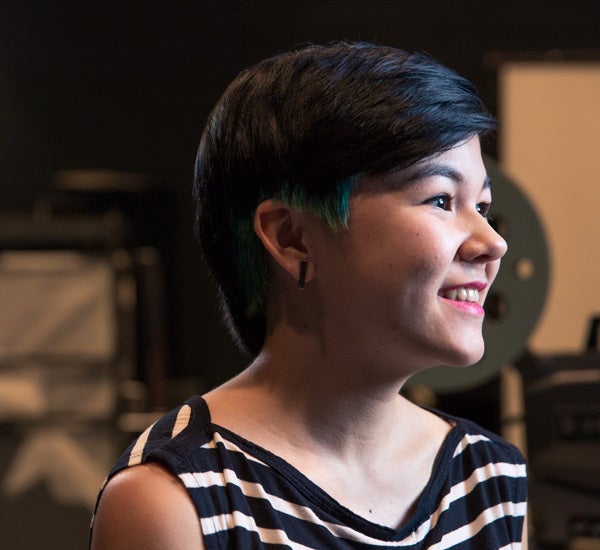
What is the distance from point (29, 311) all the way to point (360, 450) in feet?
7.18

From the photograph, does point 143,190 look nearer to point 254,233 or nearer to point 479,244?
point 254,233

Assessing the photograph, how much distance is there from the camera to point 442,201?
3.18 feet

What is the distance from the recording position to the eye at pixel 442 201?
0.96m

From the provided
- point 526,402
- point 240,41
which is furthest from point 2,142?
point 526,402

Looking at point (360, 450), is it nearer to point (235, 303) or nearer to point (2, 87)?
point (235, 303)

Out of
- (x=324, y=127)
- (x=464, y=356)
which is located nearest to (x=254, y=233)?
(x=324, y=127)

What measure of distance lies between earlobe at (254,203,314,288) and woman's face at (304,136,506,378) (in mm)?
19

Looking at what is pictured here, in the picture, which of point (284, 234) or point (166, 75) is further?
point (166, 75)

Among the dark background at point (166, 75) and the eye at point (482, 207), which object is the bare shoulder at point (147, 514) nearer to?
the eye at point (482, 207)

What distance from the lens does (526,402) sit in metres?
2.00

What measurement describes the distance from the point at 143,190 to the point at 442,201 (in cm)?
265

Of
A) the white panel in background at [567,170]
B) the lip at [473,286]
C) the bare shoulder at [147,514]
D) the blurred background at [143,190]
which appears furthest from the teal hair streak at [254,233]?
the white panel in background at [567,170]

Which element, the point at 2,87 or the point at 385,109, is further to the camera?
the point at 2,87

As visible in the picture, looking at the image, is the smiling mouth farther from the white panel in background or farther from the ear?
the white panel in background
